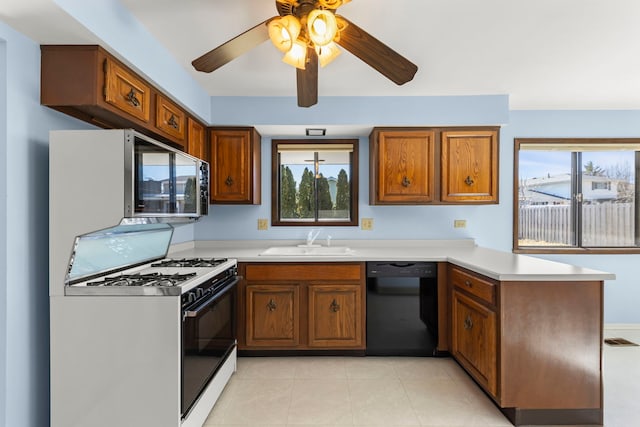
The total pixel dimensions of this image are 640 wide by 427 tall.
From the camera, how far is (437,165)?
307 centimetres

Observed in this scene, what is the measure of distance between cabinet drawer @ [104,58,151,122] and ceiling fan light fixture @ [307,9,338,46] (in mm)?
1060

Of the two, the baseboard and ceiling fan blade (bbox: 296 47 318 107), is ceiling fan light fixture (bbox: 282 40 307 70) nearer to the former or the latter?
ceiling fan blade (bbox: 296 47 318 107)

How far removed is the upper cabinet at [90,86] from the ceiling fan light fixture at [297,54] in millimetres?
899

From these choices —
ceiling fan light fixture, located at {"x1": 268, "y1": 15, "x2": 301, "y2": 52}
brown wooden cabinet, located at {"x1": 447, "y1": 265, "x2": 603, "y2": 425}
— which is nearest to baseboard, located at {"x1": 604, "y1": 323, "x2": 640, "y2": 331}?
brown wooden cabinet, located at {"x1": 447, "y1": 265, "x2": 603, "y2": 425}

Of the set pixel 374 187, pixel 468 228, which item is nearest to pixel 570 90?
pixel 468 228

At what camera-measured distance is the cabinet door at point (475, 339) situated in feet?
6.77

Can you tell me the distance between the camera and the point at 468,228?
3441 mm

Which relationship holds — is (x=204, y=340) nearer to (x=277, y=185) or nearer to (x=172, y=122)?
(x=172, y=122)

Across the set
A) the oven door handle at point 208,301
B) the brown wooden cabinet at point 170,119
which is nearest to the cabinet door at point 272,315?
the oven door handle at point 208,301

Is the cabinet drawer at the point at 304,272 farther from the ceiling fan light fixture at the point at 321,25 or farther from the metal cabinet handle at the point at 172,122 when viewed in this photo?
the ceiling fan light fixture at the point at 321,25

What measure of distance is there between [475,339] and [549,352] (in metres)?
0.43

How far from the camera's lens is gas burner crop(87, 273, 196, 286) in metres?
1.69

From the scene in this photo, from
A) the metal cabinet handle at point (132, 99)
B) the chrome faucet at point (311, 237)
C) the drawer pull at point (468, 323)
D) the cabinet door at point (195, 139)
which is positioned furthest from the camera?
the chrome faucet at point (311, 237)

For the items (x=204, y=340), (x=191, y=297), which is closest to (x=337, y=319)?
(x=204, y=340)
